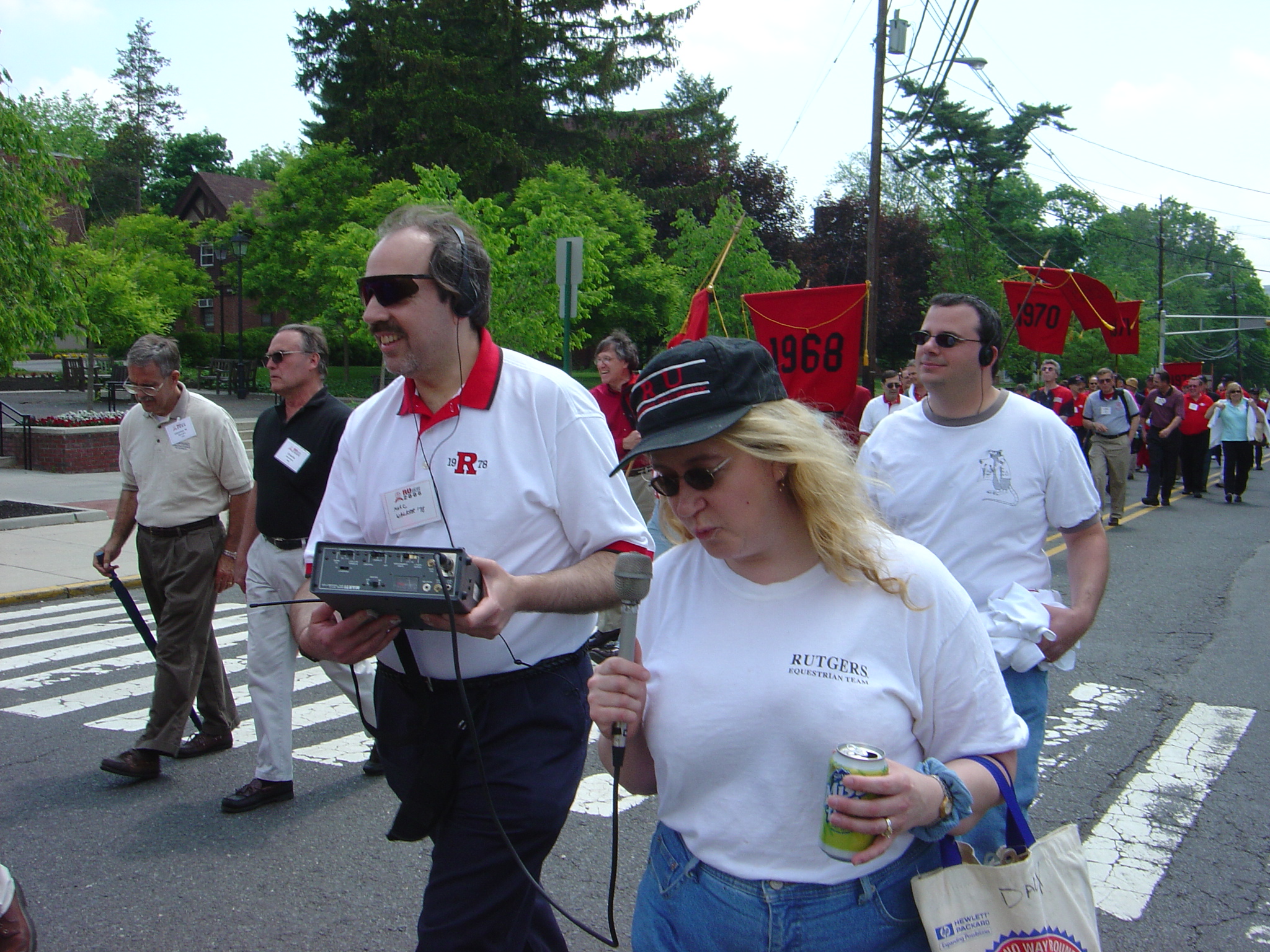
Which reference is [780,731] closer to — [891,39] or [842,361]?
[842,361]

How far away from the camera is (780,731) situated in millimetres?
1772

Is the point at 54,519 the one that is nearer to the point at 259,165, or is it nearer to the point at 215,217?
the point at 215,217

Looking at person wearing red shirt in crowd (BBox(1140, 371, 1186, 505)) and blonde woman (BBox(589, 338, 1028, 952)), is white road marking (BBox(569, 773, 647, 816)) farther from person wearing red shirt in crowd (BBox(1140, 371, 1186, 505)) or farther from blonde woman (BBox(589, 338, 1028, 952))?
person wearing red shirt in crowd (BBox(1140, 371, 1186, 505))

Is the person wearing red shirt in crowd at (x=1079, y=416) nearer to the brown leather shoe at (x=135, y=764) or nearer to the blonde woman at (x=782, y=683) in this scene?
the brown leather shoe at (x=135, y=764)

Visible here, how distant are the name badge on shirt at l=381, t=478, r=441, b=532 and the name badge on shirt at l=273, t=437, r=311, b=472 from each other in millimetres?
2361

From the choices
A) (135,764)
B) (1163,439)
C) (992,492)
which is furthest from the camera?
(1163,439)

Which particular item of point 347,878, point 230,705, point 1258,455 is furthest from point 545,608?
point 1258,455

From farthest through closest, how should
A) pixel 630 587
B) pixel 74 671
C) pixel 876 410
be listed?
pixel 876 410 < pixel 74 671 < pixel 630 587

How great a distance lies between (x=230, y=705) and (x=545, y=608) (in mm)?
4059

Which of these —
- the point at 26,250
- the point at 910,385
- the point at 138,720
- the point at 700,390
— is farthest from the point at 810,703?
the point at 26,250

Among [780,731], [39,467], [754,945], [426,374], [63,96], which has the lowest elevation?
[39,467]

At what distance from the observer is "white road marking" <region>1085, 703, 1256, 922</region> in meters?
4.07

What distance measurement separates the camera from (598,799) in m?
5.00

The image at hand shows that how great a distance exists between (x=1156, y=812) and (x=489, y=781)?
144 inches
